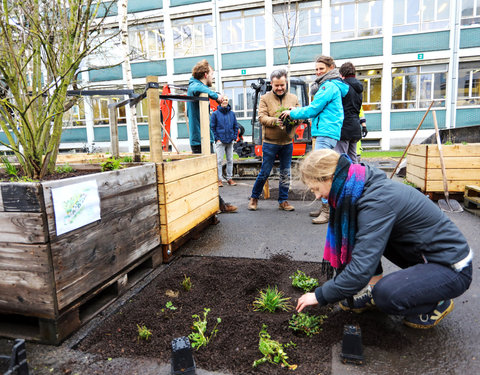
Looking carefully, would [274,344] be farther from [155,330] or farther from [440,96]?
[440,96]

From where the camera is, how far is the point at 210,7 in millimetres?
20094

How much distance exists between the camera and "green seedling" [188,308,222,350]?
2.15 m

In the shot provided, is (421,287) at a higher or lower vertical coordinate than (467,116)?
lower

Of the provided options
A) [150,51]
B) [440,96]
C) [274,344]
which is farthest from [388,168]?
[150,51]

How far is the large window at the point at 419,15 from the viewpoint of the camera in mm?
17227

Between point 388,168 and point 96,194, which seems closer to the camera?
point 96,194

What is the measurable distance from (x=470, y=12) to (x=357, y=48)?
5.18m

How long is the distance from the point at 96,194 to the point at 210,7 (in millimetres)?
20276

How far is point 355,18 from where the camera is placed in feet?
60.4

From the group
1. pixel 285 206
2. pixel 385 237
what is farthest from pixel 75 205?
pixel 285 206

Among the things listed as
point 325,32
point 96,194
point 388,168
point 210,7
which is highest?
point 210,7

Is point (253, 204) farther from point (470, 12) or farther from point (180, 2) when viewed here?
point (180, 2)

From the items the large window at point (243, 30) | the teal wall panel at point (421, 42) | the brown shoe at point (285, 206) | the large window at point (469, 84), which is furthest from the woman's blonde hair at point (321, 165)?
the large window at point (243, 30)

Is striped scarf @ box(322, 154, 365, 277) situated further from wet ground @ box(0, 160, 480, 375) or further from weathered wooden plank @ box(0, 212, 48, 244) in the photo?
weathered wooden plank @ box(0, 212, 48, 244)
